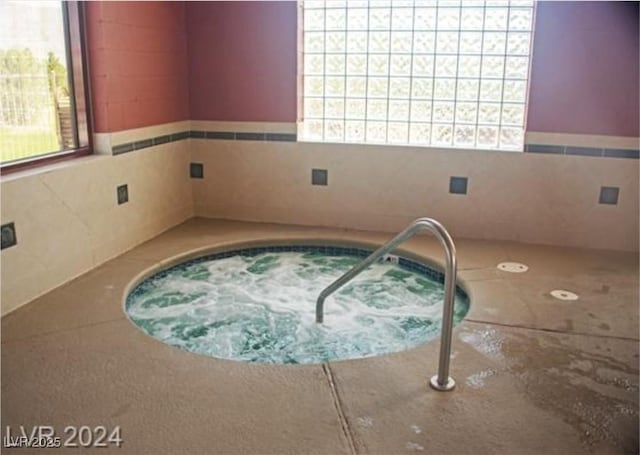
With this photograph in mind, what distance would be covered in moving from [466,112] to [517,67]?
0.48 meters

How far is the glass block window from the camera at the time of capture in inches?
164

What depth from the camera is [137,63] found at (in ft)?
13.2

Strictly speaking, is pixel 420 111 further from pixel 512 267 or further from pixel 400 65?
pixel 512 267

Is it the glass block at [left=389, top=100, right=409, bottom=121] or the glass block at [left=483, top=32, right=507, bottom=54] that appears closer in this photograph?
the glass block at [left=483, top=32, right=507, bottom=54]

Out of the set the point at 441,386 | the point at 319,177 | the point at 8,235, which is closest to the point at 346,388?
the point at 441,386

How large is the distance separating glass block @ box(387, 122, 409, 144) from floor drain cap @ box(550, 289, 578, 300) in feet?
5.58

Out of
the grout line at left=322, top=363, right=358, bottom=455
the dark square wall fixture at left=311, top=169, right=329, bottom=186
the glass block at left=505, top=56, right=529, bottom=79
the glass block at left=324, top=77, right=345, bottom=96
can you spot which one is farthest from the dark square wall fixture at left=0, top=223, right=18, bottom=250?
the glass block at left=505, top=56, right=529, bottom=79

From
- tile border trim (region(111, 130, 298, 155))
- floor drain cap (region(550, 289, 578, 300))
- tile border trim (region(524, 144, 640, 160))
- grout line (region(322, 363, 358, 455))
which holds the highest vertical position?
tile border trim (region(111, 130, 298, 155))

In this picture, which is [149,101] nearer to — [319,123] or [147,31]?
[147,31]

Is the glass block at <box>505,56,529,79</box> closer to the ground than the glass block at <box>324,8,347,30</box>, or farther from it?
closer to the ground

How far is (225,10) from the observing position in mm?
4531

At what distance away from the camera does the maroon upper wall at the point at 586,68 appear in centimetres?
392

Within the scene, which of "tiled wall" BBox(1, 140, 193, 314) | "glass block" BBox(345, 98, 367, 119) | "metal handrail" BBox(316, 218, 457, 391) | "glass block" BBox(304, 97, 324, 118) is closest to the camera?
"metal handrail" BBox(316, 218, 457, 391)

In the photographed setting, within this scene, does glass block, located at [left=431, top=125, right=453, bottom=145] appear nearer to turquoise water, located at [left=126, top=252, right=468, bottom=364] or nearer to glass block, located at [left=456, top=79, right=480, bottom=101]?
glass block, located at [left=456, top=79, right=480, bottom=101]
